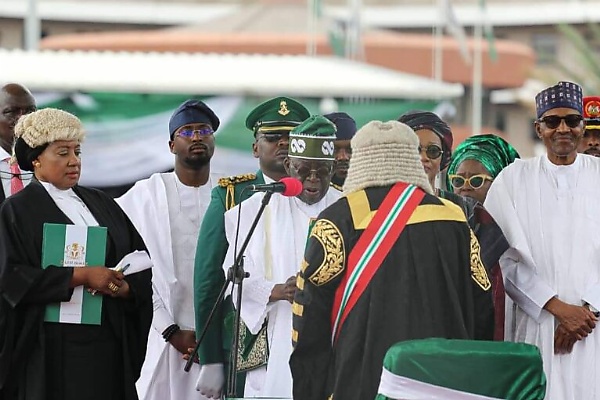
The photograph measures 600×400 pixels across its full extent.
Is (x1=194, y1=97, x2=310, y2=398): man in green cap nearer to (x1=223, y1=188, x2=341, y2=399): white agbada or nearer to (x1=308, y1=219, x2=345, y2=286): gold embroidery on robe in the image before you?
(x1=223, y1=188, x2=341, y2=399): white agbada

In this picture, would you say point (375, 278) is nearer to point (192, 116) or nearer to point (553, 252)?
point (553, 252)

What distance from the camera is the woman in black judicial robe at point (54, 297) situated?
7246mm

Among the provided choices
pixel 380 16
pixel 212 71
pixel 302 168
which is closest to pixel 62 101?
pixel 212 71

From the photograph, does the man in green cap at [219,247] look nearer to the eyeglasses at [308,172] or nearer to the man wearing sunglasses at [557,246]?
the eyeglasses at [308,172]

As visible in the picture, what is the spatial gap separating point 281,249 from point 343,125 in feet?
5.49

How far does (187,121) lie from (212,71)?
497 inches

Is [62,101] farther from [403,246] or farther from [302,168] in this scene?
[403,246]

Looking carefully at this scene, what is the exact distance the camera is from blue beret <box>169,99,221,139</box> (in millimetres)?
8914

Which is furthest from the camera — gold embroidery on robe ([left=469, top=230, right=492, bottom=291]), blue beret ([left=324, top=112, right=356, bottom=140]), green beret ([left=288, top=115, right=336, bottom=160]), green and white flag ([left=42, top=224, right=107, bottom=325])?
blue beret ([left=324, top=112, right=356, bottom=140])

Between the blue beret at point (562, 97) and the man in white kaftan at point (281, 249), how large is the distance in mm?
1090

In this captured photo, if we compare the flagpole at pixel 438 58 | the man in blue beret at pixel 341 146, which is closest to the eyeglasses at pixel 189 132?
the man in blue beret at pixel 341 146

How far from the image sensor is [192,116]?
29.3 feet

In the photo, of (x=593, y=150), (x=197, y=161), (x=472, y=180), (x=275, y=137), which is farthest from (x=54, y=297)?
(x=593, y=150)

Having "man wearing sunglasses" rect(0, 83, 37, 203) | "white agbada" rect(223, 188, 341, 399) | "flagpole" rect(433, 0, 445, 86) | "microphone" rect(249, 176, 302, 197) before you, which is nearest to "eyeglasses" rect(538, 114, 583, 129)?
"white agbada" rect(223, 188, 341, 399)
